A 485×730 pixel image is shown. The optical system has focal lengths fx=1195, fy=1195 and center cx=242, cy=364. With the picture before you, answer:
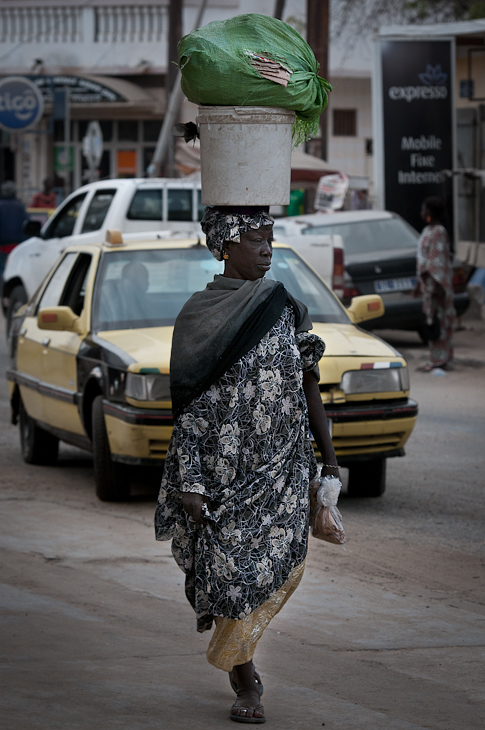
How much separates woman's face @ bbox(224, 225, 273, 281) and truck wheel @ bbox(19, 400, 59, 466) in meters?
4.77

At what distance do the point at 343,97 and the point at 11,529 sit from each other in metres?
30.0

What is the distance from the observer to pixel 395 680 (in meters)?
4.26

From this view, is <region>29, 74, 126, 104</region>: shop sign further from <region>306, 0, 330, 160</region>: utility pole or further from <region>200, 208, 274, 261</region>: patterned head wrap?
<region>200, 208, 274, 261</region>: patterned head wrap

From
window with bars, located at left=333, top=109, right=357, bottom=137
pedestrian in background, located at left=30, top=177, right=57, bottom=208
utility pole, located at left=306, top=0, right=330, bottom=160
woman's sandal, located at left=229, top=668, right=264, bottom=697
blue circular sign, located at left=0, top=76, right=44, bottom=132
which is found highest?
window with bars, located at left=333, top=109, right=357, bottom=137

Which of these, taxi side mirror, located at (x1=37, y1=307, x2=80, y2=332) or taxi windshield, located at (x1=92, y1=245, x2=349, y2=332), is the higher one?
taxi windshield, located at (x1=92, y1=245, x2=349, y2=332)

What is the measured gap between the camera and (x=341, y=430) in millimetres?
6812

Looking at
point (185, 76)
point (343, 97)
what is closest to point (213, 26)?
point (185, 76)

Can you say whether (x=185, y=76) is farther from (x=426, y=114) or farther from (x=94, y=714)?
(x=426, y=114)

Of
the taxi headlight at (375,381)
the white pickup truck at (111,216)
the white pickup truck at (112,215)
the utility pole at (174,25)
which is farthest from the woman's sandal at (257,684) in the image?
the utility pole at (174,25)

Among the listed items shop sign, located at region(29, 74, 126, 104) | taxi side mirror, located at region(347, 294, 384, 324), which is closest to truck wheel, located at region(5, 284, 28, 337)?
taxi side mirror, located at region(347, 294, 384, 324)

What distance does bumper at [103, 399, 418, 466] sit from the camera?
6688 mm

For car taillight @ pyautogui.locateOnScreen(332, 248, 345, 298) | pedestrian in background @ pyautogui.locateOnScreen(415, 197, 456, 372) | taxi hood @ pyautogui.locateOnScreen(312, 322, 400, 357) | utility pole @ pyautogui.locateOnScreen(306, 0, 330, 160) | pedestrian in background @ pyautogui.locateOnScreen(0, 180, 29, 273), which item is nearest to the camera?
taxi hood @ pyautogui.locateOnScreen(312, 322, 400, 357)

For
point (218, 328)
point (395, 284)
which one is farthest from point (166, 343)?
point (395, 284)

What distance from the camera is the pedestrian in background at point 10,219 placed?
18.5 m
